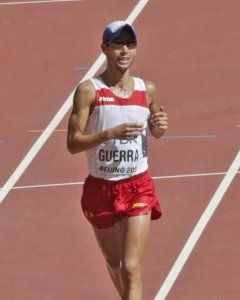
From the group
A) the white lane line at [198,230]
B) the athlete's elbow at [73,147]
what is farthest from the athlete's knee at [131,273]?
the white lane line at [198,230]

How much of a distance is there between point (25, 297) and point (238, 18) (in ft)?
24.3

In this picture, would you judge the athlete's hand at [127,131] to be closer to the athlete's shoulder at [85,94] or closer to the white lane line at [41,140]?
the athlete's shoulder at [85,94]

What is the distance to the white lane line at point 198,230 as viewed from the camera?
10.7 m

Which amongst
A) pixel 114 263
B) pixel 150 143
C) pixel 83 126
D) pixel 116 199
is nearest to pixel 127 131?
pixel 83 126

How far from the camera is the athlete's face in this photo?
8.95m

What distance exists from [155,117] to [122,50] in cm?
51

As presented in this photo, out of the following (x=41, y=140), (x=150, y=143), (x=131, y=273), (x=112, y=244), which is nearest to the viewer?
(x=131, y=273)

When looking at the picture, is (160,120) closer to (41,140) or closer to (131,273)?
(131,273)

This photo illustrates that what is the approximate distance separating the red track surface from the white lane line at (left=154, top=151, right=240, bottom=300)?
0.05 meters

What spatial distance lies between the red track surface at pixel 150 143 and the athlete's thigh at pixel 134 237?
63.5 inches

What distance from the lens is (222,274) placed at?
429 inches

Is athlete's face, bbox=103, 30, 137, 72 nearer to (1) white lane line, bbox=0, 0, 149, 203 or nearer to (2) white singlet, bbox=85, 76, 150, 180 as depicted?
(2) white singlet, bbox=85, 76, 150, 180

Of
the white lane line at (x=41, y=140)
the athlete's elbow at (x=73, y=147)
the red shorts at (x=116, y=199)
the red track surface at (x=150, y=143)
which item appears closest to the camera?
the athlete's elbow at (x=73, y=147)

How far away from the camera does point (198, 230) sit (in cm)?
1170
